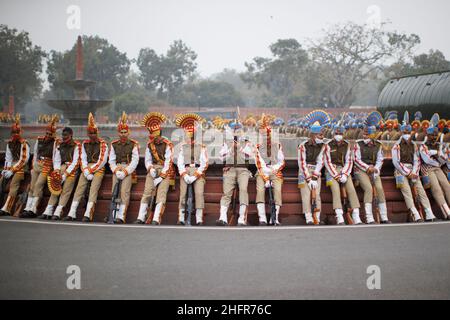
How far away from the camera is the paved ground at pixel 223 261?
6.95 m

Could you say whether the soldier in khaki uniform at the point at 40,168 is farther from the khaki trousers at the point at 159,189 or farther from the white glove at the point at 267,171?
the white glove at the point at 267,171

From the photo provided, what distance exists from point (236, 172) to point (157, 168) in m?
1.53

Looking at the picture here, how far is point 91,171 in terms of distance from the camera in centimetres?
1266

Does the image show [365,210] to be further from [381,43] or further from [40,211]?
[381,43]

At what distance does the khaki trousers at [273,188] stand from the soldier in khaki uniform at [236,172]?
8.6 inches

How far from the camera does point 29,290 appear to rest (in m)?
6.93

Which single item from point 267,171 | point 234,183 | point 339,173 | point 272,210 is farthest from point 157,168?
point 339,173

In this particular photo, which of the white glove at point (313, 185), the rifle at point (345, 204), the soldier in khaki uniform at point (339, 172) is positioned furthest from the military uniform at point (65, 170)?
the rifle at point (345, 204)

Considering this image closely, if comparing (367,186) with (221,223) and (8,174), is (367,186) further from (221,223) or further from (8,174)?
(8,174)

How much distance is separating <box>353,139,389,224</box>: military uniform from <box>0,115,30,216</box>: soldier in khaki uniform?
677 centimetres

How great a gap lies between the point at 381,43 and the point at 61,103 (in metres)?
50.0

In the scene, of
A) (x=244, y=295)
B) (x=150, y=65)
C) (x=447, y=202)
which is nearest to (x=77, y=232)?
(x=244, y=295)

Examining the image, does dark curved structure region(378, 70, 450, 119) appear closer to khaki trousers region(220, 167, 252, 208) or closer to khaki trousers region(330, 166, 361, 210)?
khaki trousers region(330, 166, 361, 210)

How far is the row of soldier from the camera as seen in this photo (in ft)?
39.9
